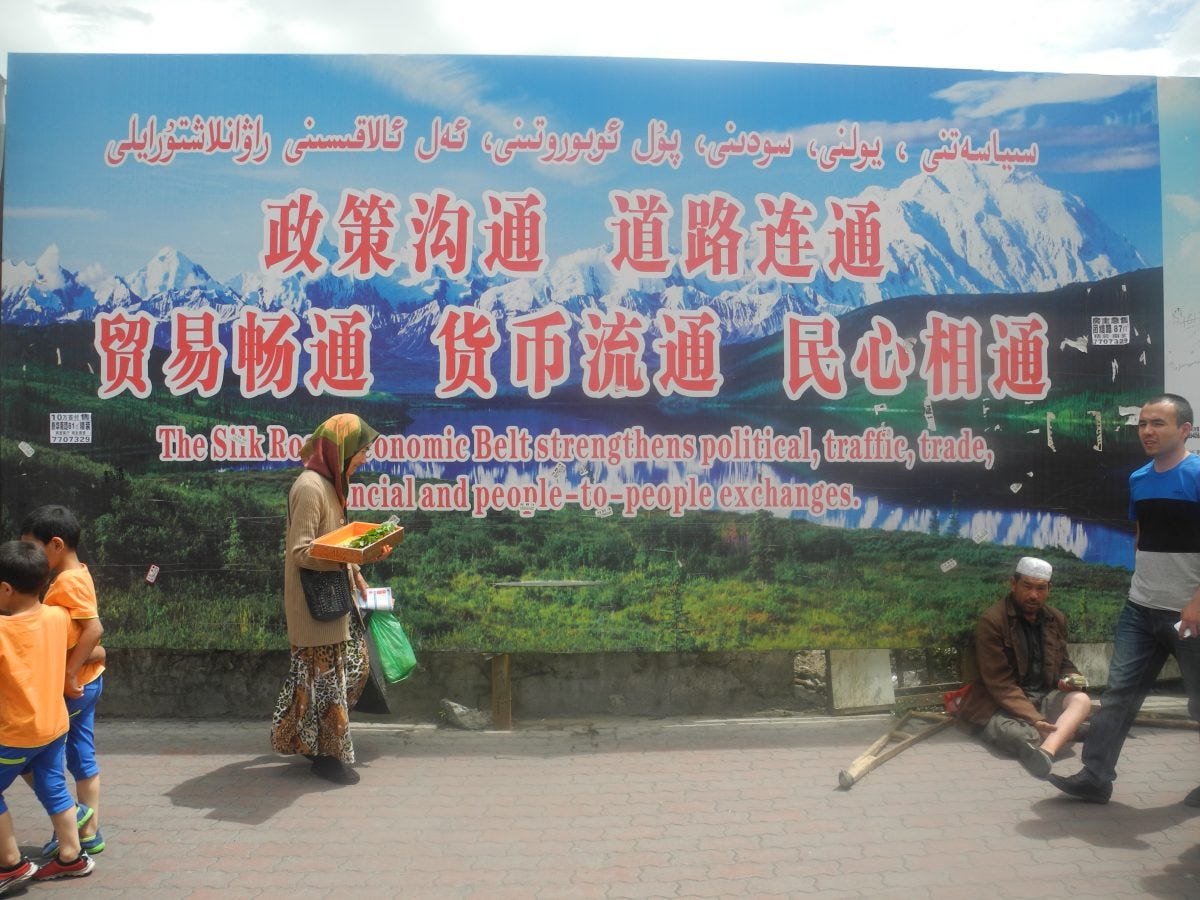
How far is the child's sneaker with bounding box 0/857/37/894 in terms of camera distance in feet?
11.4

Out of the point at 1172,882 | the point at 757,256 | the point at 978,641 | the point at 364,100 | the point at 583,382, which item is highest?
the point at 364,100

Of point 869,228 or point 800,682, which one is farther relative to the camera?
point 800,682

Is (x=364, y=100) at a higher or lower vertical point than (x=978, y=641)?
higher

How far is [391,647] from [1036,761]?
3000mm

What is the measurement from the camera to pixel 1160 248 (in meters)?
5.50

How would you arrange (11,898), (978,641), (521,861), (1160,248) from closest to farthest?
(11,898)
(521,861)
(978,641)
(1160,248)

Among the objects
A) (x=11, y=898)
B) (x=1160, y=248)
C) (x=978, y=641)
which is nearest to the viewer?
(x=11, y=898)

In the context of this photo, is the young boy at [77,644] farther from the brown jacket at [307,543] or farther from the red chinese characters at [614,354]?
the red chinese characters at [614,354]

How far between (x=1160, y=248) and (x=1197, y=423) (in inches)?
37.6

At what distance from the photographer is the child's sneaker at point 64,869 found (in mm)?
3598

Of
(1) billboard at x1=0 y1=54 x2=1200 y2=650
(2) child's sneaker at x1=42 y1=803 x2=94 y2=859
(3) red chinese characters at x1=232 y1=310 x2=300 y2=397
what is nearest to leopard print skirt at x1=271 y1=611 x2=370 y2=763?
(1) billboard at x1=0 y1=54 x2=1200 y2=650

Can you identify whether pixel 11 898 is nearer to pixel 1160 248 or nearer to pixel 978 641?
pixel 978 641

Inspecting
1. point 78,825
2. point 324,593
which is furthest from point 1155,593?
point 78,825

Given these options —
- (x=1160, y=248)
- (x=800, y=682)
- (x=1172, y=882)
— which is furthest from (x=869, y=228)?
(x=1172, y=882)
